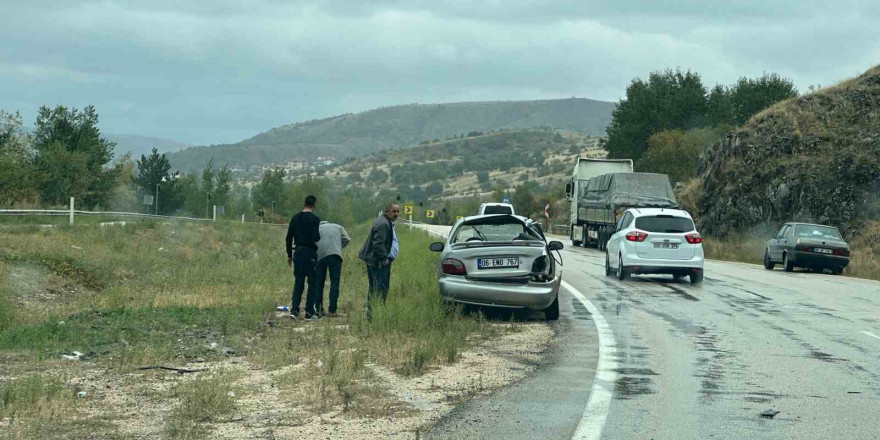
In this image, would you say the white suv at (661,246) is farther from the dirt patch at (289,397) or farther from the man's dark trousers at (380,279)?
the dirt patch at (289,397)

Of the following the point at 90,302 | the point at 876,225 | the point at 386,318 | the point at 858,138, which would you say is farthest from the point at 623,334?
the point at 858,138

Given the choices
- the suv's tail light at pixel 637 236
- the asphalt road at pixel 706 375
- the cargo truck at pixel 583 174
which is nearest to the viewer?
the asphalt road at pixel 706 375

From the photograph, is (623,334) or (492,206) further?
(492,206)

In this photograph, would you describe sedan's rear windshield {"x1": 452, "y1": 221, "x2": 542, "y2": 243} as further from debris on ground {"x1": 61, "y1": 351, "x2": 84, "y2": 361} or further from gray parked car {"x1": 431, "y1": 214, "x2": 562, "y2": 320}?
debris on ground {"x1": 61, "y1": 351, "x2": 84, "y2": 361}

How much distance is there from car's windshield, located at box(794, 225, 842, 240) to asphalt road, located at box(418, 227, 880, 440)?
11.3 metres

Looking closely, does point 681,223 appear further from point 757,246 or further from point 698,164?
point 698,164

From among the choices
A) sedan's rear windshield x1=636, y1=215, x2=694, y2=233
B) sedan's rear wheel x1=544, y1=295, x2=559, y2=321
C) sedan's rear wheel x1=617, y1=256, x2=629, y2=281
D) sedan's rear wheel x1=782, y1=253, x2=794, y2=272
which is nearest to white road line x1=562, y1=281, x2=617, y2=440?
sedan's rear wheel x1=544, y1=295, x2=559, y2=321

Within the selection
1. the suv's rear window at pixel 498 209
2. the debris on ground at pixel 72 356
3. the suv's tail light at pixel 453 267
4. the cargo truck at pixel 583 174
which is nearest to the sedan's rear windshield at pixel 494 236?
the suv's tail light at pixel 453 267

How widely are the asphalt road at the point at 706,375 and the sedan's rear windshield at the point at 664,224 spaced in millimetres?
4393

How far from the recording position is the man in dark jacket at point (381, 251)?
14.8 meters

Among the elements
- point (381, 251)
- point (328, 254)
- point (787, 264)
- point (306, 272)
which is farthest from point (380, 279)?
point (787, 264)

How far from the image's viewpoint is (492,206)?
38.4 m

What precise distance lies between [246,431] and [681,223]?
18.2 meters

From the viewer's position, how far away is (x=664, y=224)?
78.4 feet
